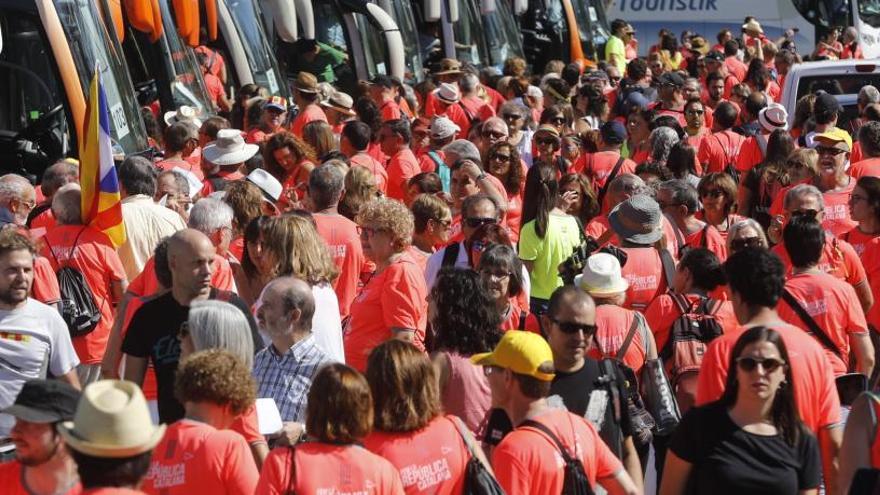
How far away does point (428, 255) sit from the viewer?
8297 mm

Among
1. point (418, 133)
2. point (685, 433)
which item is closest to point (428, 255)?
point (685, 433)

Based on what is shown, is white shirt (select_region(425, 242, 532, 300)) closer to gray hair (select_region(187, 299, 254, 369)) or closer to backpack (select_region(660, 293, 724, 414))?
backpack (select_region(660, 293, 724, 414))

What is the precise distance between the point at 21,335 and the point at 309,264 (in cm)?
121

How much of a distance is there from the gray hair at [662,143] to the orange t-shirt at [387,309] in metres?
4.89

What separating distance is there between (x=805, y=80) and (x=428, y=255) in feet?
27.0

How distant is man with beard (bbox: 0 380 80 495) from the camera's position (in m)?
4.54

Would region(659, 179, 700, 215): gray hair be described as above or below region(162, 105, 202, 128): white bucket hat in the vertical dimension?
above

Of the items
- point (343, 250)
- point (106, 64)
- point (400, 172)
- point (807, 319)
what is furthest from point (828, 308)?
point (106, 64)

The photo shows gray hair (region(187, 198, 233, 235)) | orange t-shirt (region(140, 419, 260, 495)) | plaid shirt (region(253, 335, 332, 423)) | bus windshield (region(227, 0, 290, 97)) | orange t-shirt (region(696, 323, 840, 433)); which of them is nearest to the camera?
orange t-shirt (region(140, 419, 260, 495))

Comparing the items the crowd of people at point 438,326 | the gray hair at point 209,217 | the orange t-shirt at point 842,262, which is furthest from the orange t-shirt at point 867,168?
the gray hair at point 209,217

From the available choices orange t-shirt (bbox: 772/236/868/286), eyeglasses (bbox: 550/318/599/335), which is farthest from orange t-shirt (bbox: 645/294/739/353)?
eyeglasses (bbox: 550/318/599/335)

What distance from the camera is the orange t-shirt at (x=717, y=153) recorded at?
12.9m

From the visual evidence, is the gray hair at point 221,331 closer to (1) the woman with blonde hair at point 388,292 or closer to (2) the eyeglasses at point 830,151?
(1) the woman with blonde hair at point 388,292

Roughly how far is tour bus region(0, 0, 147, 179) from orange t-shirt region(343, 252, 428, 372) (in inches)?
205
